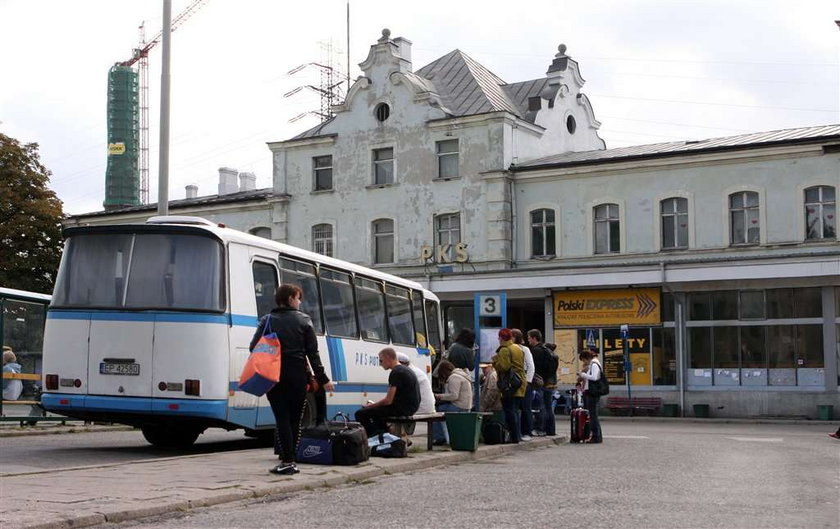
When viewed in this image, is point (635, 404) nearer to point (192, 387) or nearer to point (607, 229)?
point (607, 229)

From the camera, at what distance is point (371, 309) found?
70.4ft

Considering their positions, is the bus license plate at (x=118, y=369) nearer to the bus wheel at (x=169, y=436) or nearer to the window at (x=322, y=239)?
the bus wheel at (x=169, y=436)

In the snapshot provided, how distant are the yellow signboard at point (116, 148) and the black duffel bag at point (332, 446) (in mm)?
98905

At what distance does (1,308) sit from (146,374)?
6.71 m

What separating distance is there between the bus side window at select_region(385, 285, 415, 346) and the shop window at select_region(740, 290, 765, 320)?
18.8 m

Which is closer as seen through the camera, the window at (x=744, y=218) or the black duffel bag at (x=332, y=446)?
the black duffel bag at (x=332, y=446)

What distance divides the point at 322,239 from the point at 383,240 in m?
3.02

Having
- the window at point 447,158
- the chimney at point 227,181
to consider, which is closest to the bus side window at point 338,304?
the window at point 447,158

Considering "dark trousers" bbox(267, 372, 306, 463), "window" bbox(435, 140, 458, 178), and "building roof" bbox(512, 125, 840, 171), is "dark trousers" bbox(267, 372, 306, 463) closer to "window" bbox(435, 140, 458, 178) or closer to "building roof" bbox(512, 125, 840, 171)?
"building roof" bbox(512, 125, 840, 171)

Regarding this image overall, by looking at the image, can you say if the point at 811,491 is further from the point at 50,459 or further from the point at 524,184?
the point at 524,184

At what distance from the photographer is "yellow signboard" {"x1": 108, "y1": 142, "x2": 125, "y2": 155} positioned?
108306 mm

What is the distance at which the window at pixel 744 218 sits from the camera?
40562mm

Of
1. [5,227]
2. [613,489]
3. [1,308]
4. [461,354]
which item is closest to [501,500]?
[613,489]

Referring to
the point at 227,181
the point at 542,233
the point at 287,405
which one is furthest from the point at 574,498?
the point at 227,181
